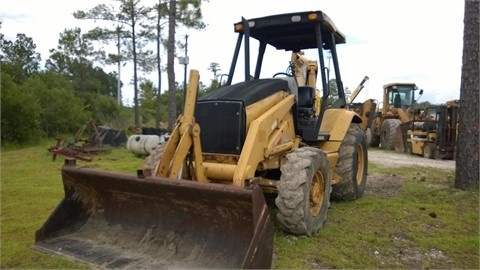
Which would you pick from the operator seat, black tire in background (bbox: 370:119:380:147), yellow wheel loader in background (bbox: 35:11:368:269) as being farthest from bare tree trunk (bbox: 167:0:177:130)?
the operator seat

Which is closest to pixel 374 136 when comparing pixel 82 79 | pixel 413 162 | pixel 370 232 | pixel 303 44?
pixel 413 162

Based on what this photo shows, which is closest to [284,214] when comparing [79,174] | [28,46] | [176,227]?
[176,227]

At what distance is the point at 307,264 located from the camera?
3836 millimetres

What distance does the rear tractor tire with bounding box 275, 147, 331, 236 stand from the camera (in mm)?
4098

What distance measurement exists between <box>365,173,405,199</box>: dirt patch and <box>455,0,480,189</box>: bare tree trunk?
1201 millimetres

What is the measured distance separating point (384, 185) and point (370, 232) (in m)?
3.43

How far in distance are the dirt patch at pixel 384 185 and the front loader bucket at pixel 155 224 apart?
4.08 m

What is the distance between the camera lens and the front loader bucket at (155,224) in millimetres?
3486

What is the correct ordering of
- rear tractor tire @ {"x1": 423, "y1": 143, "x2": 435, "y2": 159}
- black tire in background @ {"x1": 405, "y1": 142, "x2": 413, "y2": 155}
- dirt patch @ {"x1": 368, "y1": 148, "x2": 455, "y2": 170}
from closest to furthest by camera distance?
1. dirt patch @ {"x1": 368, "y1": 148, "x2": 455, "y2": 170}
2. rear tractor tire @ {"x1": 423, "y1": 143, "x2": 435, "y2": 159}
3. black tire in background @ {"x1": 405, "y1": 142, "x2": 413, "y2": 155}

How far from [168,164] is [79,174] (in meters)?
1.09

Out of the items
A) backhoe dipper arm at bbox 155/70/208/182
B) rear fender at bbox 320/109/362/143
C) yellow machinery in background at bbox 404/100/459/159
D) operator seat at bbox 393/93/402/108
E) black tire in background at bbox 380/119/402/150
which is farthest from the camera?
operator seat at bbox 393/93/402/108

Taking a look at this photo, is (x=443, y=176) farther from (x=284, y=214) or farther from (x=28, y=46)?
(x=28, y=46)

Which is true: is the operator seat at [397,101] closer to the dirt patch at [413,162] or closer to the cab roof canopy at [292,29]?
the dirt patch at [413,162]

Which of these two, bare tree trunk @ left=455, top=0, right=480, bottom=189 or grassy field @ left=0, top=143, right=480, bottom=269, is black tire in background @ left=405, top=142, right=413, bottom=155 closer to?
grassy field @ left=0, top=143, right=480, bottom=269
